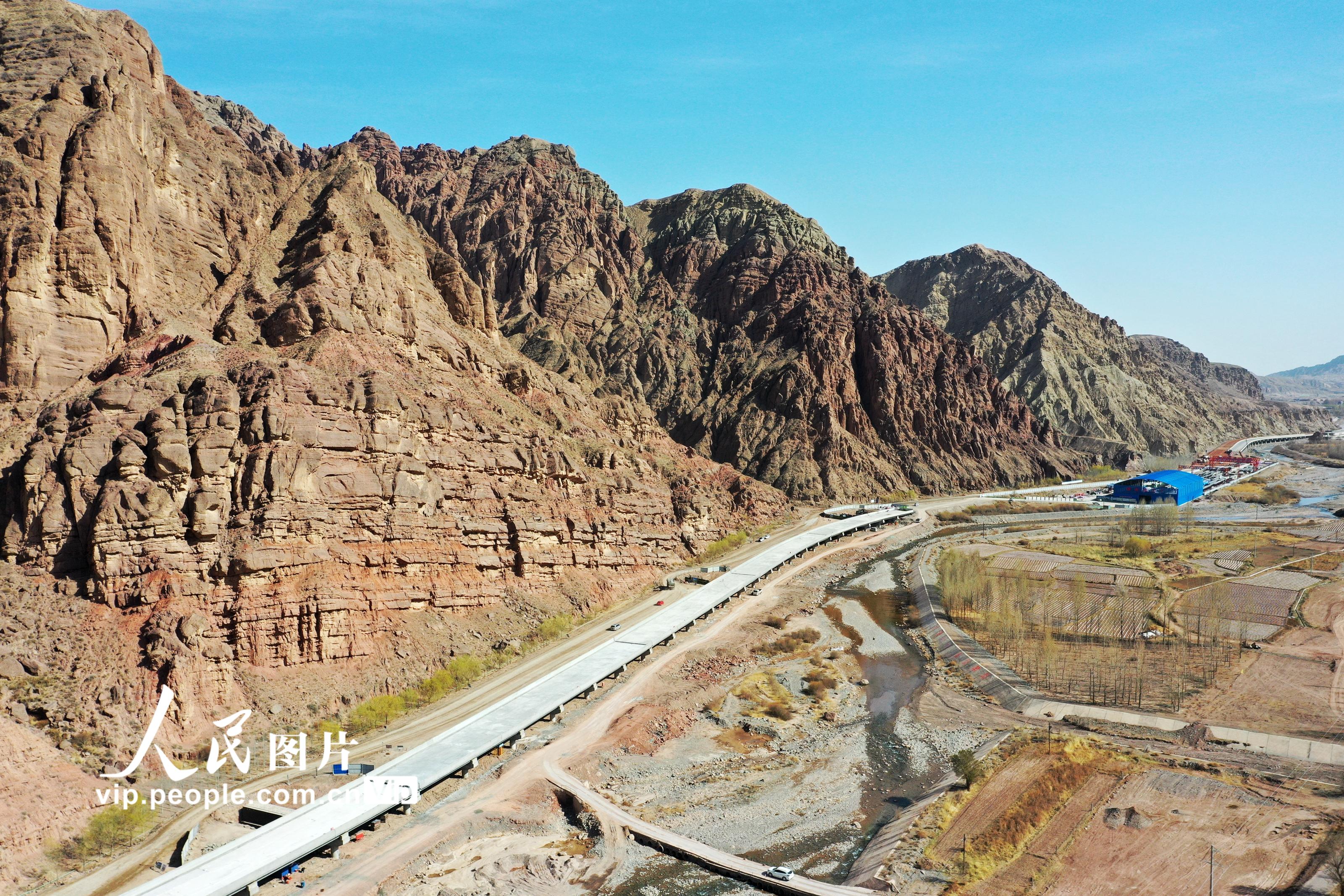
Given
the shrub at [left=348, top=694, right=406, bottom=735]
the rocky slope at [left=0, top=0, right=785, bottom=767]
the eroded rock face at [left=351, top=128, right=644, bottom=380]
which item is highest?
the eroded rock face at [left=351, top=128, right=644, bottom=380]

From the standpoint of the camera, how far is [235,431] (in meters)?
51.6

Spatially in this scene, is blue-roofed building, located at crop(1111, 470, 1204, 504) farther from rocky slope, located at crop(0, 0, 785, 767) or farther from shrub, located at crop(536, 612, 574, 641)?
shrub, located at crop(536, 612, 574, 641)

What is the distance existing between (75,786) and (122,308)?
113 ft

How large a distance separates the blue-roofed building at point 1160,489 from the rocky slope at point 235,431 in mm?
100773

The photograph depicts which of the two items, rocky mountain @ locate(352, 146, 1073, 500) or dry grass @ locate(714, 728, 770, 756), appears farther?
rocky mountain @ locate(352, 146, 1073, 500)

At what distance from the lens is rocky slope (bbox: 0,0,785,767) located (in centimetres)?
4706

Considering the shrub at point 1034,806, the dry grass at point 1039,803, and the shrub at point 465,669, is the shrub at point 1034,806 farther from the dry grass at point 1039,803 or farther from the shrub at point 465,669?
the shrub at point 465,669

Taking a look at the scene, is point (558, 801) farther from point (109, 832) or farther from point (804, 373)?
point (804, 373)

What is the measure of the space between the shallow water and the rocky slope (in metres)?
23.0

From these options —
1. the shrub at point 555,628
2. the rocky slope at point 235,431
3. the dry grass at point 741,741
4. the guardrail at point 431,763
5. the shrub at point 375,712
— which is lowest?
the dry grass at point 741,741

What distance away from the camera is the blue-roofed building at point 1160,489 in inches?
5591

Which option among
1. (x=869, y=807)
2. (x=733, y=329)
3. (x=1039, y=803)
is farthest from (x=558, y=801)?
(x=733, y=329)

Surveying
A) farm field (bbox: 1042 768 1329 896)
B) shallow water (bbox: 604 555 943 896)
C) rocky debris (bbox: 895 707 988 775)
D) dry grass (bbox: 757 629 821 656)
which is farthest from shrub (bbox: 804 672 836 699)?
farm field (bbox: 1042 768 1329 896)

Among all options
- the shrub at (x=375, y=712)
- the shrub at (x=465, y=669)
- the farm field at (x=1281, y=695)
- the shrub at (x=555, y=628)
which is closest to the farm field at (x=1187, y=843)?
the farm field at (x=1281, y=695)
